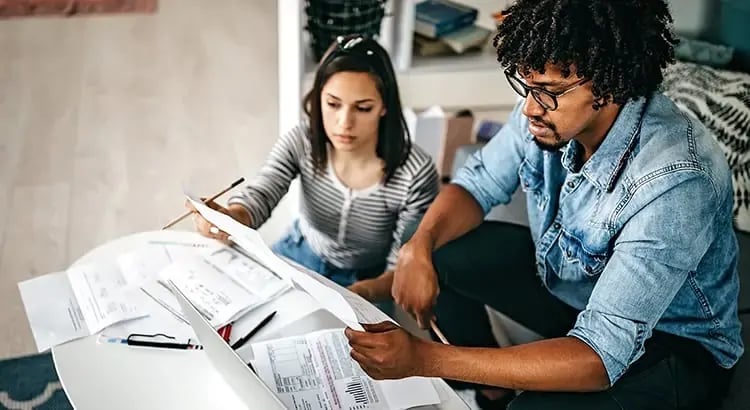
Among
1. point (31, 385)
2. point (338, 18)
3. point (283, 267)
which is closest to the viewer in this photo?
point (283, 267)

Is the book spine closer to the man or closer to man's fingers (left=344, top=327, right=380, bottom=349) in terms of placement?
the man

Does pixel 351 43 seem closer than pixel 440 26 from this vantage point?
Yes

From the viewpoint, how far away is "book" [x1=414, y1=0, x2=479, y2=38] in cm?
257

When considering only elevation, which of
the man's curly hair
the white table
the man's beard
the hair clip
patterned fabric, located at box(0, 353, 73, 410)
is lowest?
patterned fabric, located at box(0, 353, 73, 410)

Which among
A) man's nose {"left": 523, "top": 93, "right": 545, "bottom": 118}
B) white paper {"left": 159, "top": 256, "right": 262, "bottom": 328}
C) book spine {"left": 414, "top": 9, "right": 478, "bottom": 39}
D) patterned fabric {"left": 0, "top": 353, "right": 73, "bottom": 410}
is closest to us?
man's nose {"left": 523, "top": 93, "right": 545, "bottom": 118}

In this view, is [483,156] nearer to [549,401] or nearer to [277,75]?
[549,401]

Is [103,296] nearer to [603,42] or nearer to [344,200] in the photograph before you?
[344,200]

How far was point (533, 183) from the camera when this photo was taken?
158 centimetres

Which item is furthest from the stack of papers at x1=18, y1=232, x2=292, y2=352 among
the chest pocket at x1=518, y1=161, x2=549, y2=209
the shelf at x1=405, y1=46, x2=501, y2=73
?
the shelf at x1=405, y1=46, x2=501, y2=73

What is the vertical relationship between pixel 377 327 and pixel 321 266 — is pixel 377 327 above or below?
above

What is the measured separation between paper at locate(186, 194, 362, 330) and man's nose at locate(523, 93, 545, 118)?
16.2 inches

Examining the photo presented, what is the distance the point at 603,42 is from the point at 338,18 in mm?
1148

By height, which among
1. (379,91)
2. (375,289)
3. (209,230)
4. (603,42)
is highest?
(603,42)

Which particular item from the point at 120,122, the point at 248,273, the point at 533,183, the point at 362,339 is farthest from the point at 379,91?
the point at 120,122
